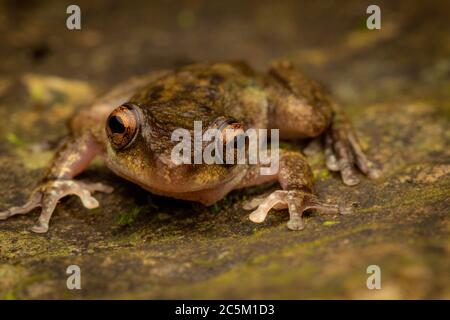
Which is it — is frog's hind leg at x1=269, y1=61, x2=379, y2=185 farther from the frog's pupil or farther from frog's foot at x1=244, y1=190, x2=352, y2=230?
the frog's pupil

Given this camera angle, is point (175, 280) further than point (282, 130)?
No

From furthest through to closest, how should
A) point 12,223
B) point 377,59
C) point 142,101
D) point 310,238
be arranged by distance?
point 377,59 → point 142,101 → point 12,223 → point 310,238

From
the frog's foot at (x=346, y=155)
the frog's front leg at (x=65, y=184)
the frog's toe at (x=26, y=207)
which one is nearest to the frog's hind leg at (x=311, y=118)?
the frog's foot at (x=346, y=155)

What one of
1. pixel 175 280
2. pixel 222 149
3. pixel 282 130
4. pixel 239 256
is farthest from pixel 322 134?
pixel 175 280

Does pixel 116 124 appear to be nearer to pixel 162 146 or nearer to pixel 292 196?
pixel 162 146

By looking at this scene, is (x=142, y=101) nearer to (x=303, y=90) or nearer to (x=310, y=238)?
(x=303, y=90)

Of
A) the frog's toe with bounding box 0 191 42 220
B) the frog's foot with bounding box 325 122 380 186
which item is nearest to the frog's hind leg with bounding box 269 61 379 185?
the frog's foot with bounding box 325 122 380 186

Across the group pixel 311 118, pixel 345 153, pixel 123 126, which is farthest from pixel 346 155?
pixel 123 126
